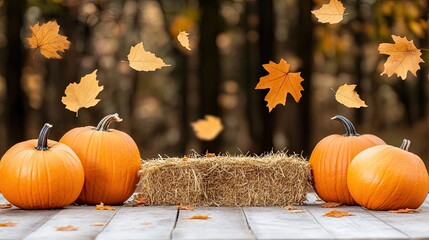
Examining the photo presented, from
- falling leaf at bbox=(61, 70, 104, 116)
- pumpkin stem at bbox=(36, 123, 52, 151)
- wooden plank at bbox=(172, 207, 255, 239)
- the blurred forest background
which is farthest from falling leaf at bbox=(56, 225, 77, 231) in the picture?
the blurred forest background

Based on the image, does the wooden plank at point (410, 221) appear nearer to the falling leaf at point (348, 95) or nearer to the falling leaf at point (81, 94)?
the falling leaf at point (348, 95)

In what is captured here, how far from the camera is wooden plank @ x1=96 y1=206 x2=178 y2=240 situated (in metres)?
3.27

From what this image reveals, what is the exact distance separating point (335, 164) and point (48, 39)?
6.15ft

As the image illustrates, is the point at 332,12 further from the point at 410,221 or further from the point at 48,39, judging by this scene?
the point at 48,39

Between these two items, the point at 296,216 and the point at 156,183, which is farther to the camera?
the point at 156,183

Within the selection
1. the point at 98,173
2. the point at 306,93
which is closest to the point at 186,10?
the point at 306,93

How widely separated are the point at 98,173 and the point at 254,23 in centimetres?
980

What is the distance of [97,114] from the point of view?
664 inches

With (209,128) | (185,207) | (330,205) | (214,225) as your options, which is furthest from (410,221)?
(209,128)


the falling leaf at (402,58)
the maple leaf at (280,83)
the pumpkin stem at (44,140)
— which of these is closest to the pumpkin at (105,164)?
the pumpkin stem at (44,140)

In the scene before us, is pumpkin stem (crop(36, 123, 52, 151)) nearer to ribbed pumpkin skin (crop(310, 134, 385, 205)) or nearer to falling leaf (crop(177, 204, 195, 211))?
falling leaf (crop(177, 204, 195, 211))

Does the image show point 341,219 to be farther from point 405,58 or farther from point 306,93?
point 306,93

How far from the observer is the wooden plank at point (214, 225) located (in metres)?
3.25

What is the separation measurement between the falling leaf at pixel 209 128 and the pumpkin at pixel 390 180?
6.12m
